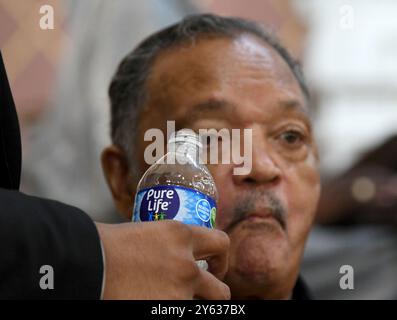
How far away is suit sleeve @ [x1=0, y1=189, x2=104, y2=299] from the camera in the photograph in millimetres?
737

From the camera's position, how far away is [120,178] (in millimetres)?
1663

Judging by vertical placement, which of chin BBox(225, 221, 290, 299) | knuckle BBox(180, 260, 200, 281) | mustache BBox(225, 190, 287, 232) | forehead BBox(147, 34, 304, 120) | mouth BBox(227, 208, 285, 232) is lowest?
knuckle BBox(180, 260, 200, 281)

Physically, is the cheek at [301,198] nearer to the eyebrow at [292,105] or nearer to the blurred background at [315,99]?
the eyebrow at [292,105]

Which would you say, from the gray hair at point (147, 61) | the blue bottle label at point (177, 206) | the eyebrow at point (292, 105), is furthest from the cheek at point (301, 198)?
the blue bottle label at point (177, 206)

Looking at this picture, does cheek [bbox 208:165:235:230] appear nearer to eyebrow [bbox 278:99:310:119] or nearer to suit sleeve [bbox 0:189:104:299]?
eyebrow [bbox 278:99:310:119]

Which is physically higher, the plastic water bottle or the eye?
the eye

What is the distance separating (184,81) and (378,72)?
3.06 metres

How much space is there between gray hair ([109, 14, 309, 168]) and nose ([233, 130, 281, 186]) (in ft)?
0.91

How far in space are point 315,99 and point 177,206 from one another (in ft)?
10.7

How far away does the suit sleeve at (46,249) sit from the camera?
0.74 meters

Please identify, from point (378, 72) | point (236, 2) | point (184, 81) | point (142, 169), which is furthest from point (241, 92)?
point (378, 72)

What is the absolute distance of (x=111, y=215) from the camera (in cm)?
250

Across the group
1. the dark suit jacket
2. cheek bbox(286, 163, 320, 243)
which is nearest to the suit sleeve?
the dark suit jacket

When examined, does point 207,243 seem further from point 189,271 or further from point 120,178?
point 120,178
